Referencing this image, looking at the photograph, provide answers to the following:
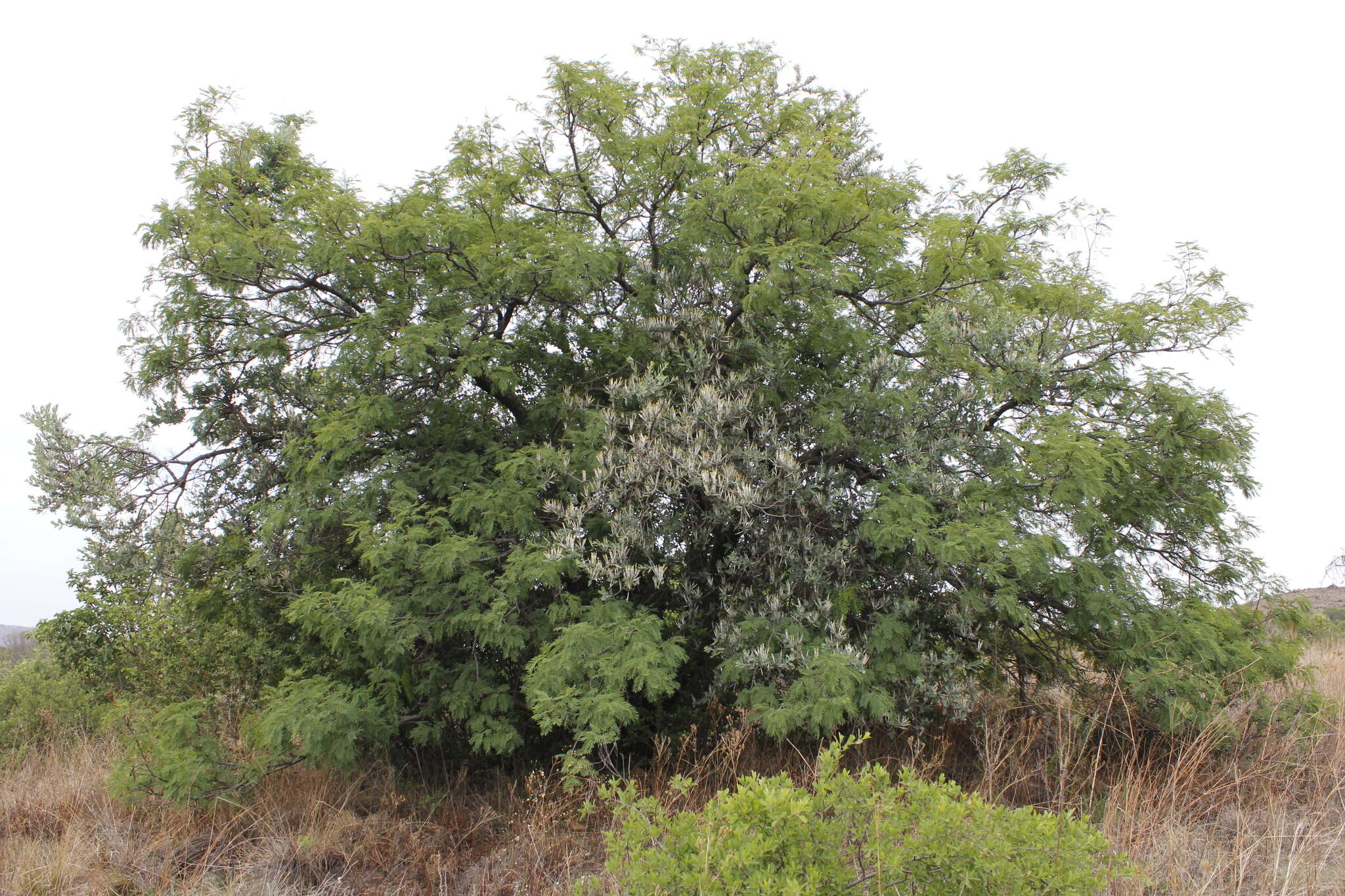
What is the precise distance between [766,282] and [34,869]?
20.2 ft

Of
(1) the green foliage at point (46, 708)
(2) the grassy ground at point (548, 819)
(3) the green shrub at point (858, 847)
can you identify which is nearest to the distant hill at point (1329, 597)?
(2) the grassy ground at point (548, 819)

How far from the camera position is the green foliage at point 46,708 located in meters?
9.38

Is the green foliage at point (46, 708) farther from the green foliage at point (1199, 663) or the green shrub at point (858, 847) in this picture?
the green foliage at point (1199, 663)

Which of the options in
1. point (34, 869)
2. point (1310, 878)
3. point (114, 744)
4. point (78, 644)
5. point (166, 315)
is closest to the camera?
point (1310, 878)

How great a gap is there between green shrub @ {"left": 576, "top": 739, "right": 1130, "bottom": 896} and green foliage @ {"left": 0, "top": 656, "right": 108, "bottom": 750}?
849cm

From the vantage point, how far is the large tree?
18.7ft

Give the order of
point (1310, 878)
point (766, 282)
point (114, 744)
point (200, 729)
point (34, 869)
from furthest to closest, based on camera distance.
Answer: point (114, 744), point (200, 729), point (766, 282), point (34, 869), point (1310, 878)

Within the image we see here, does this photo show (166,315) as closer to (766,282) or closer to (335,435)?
(335,435)

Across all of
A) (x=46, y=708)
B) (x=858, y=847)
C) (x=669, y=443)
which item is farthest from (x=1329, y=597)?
(x=46, y=708)

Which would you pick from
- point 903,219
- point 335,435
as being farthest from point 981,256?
point 335,435

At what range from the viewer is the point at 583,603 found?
6.61 meters

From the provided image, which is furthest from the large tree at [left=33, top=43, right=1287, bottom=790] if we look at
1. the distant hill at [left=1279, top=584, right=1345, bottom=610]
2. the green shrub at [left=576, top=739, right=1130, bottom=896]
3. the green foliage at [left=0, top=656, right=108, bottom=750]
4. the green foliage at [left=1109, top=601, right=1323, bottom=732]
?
the distant hill at [left=1279, top=584, right=1345, bottom=610]

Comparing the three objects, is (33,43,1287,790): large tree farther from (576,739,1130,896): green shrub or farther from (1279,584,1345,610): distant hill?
(1279,584,1345,610): distant hill

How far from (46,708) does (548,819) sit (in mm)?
8079
